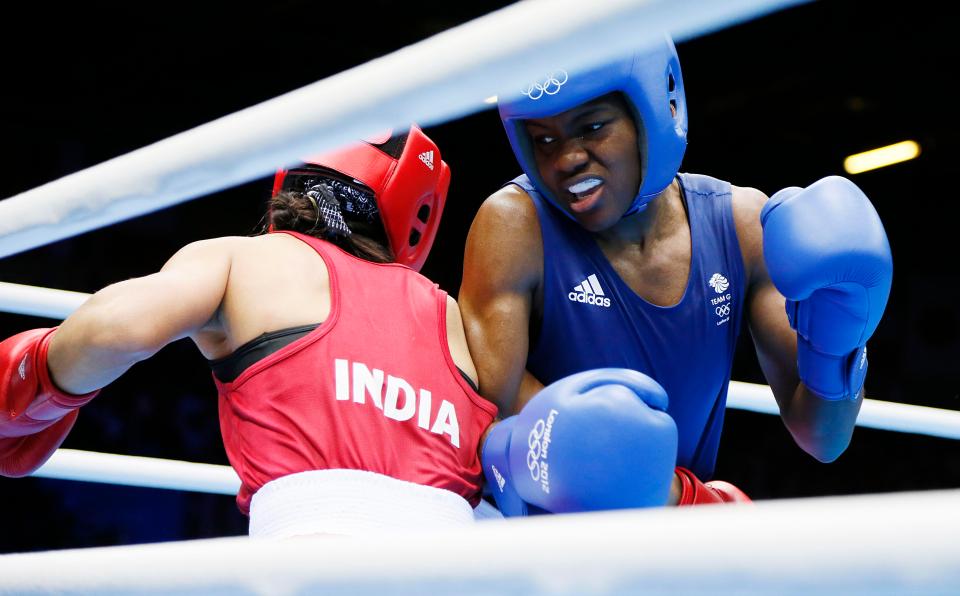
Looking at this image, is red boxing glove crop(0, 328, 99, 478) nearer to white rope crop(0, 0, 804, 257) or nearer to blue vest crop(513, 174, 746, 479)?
white rope crop(0, 0, 804, 257)

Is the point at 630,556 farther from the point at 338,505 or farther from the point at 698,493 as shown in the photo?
the point at 698,493

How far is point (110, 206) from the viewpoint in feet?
2.62

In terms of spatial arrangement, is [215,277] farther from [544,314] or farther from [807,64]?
[807,64]

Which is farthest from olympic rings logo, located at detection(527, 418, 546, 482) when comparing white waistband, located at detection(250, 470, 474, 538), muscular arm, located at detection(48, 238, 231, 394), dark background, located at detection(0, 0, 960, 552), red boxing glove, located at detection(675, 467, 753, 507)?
dark background, located at detection(0, 0, 960, 552)

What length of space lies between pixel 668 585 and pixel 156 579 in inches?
14.3

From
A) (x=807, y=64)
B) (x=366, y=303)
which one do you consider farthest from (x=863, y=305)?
(x=807, y=64)

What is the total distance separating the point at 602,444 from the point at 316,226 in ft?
1.94

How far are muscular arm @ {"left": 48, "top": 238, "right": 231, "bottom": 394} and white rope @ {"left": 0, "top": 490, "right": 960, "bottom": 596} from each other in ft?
1.51

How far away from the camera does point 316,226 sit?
1335 mm

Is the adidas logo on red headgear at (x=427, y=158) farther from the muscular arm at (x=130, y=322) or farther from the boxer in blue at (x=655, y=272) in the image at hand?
the muscular arm at (x=130, y=322)

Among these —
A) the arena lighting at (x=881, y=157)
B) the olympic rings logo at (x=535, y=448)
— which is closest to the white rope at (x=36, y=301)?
the olympic rings logo at (x=535, y=448)

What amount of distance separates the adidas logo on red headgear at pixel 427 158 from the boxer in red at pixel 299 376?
213 millimetres

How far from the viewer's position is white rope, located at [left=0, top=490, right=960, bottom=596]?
0.36m

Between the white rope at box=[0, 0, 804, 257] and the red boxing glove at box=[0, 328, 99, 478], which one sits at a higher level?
the white rope at box=[0, 0, 804, 257]
